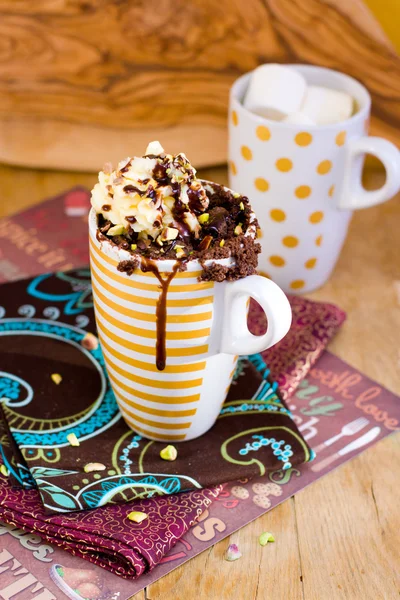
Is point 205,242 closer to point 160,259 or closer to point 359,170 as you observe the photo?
point 160,259

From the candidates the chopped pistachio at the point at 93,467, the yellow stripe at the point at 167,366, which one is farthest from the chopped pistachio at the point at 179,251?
the chopped pistachio at the point at 93,467

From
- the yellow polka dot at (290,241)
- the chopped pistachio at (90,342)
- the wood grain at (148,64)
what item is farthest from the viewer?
the wood grain at (148,64)

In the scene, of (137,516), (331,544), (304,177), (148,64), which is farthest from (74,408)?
(148,64)

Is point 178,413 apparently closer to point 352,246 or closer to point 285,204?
point 285,204

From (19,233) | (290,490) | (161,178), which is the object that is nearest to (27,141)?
(19,233)

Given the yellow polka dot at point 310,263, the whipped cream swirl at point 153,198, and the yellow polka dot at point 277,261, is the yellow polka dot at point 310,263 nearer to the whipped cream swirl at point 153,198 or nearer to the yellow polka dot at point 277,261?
the yellow polka dot at point 277,261

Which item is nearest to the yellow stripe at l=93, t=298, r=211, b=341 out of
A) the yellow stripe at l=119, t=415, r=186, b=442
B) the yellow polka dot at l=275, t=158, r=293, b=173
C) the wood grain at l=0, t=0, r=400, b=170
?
the yellow stripe at l=119, t=415, r=186, b=442

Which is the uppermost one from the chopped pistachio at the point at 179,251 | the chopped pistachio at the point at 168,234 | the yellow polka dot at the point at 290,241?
the chopped pistachio at the point at 168,234
